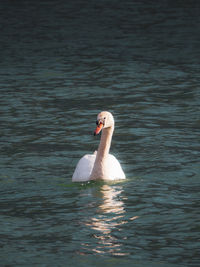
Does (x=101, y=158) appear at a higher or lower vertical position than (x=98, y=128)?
lower

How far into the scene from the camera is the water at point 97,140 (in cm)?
1134

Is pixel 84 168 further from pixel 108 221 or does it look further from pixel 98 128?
pixel 108 221

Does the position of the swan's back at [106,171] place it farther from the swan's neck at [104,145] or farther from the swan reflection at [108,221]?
the swan reflection at [108,221]

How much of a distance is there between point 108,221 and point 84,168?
2.73 meters

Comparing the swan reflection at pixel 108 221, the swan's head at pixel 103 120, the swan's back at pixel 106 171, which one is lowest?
the swan reflection at pixel 108 221

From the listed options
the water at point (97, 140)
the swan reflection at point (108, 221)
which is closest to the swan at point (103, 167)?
the water at point (97, 140)

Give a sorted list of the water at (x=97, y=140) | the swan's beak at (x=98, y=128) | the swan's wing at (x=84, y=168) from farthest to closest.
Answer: the swan's wing at (x=84, y=168), the swan's beak at (x=98, y=128), the water at (x=97, y=140)

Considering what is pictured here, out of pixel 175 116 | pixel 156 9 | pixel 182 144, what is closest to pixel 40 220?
pixel 182 144

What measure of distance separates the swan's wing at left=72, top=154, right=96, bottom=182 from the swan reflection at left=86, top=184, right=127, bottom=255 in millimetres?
524

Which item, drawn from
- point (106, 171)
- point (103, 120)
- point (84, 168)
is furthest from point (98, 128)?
point (84, 168)

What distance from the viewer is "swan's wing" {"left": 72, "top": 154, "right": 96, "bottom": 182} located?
48.2 feet

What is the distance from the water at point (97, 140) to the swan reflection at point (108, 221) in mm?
20

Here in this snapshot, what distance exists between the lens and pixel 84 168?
48.8 ft

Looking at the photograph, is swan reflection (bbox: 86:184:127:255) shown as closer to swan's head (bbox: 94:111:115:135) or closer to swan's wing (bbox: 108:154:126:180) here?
swan's wing (bbox: 108:154:126:180)
